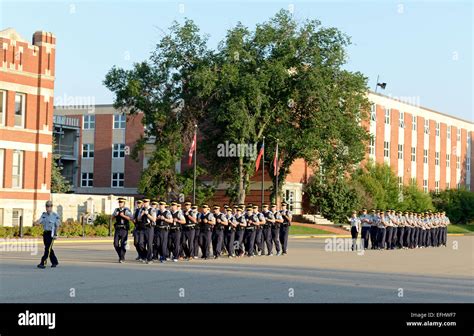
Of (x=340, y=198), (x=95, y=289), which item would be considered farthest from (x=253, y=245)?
(x=340, y=198)

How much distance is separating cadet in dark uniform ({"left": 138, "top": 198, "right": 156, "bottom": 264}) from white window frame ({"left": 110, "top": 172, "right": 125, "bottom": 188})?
2035 inches

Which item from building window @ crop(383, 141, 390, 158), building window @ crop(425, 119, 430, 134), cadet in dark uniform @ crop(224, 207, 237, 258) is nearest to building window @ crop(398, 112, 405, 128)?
building window @ crop(383, 141, 390, 158)

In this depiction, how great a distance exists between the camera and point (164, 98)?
52.2 metres

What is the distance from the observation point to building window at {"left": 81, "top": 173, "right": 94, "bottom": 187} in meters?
75.6

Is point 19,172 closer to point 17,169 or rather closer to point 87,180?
point 17,169

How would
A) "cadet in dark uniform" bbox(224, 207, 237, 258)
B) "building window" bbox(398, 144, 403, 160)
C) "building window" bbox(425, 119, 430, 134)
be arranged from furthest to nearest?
1. "building window" bbox(425, 119, 430, 134)
2. "building window" bbox(398, 144, 403, 160)
3. "cadet in dark uniform" bbox(224, 207, 237, 258)

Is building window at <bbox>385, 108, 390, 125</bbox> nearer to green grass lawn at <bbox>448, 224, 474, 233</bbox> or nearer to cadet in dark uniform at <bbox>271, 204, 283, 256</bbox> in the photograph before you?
green grass lawn at <bbox>448, 224, 474, 233</bbox>

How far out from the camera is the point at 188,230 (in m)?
24.0

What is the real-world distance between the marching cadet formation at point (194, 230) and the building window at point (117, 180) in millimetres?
46189

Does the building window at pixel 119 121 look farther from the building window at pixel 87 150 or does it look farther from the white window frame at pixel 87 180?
the white window frame at pixel 87 180

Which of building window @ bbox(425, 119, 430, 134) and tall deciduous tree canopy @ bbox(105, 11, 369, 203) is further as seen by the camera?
building window @ bbox(425, 119, 430, 134)

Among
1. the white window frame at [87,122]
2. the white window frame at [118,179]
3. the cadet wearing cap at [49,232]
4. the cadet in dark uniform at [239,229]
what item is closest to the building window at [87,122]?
the white window frame at [87,122]

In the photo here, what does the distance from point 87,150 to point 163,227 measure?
54.7m
